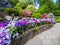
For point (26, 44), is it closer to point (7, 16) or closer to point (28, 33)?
point (28, 33)

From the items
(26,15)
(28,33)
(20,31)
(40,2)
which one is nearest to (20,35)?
(20,31)

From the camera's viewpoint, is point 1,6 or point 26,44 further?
point 1,6

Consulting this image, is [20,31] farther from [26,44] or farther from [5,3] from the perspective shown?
[5,3]

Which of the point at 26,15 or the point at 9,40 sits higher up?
the point at 9,40

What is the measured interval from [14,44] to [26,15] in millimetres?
7885

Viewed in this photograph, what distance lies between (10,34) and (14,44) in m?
0.26

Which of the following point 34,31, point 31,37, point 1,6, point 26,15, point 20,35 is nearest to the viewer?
point 20,35

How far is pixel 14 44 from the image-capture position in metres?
5.06

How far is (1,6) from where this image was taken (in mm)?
16062

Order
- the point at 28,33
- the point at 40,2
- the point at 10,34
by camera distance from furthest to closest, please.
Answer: the point at 40,2 → the point at 28,33 → the point at 10,34

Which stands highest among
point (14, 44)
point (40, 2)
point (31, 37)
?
point (14, 44)

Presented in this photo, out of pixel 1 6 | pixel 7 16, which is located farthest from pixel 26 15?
pixel 1 6

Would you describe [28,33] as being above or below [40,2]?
above

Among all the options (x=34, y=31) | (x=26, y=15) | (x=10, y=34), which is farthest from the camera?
(x=26, y=15)
